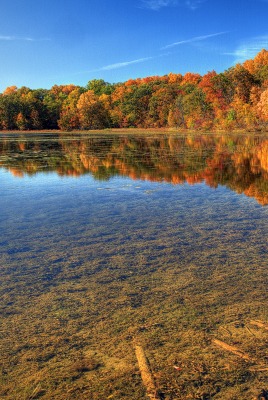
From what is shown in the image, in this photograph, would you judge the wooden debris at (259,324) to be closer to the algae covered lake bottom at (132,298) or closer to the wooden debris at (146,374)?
the algae covered lake bottom at (132,298)

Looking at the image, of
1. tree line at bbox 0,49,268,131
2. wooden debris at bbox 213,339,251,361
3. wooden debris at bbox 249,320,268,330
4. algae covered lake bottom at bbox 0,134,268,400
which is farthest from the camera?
tree line at bbox 0,49,268,131

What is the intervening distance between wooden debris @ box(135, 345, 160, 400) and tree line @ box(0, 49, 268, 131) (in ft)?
163

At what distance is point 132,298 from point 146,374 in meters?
1.19

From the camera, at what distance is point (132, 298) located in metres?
3.77

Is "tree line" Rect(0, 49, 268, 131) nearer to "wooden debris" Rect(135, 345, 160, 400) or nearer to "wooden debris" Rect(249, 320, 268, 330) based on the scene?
"wooden debris" Rect(249, 320, 268, 330)

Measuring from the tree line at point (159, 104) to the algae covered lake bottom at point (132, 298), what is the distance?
151 feet

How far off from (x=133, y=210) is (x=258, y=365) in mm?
5203

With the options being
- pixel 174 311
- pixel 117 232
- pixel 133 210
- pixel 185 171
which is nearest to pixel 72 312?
pixel 174 311

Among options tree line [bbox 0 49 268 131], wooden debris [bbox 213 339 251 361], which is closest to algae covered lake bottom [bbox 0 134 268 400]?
wooden debris [bbox 213 339 251 361]

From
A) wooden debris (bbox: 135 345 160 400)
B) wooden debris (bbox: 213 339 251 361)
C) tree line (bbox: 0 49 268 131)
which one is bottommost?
wooden debris (bbox: 213 339 251 361)

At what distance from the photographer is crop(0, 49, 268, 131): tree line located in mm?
55812

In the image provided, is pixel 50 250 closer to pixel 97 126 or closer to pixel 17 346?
pixel 17 346

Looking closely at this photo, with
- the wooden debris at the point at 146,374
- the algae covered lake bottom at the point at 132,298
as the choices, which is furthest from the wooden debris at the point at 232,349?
the wooden debris at the point at 146,374

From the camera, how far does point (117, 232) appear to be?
6082mm
